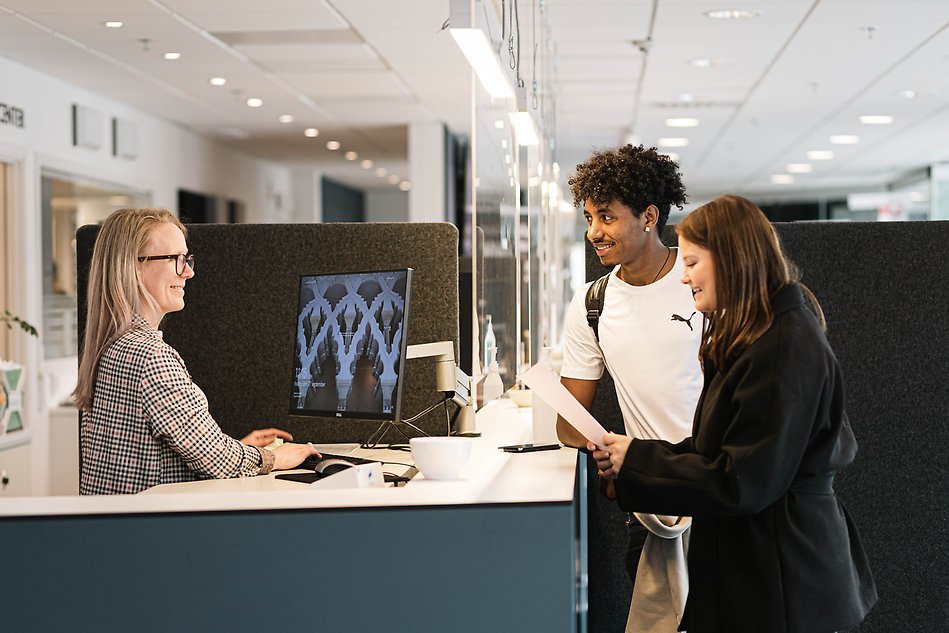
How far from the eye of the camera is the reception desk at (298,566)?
155 centimetres

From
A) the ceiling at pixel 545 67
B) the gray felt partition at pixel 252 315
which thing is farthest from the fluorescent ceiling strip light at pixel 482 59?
the ceiling at pixel 545 67

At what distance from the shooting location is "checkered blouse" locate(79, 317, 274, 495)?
2041 millimetres

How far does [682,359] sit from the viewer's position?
2154 millimetres

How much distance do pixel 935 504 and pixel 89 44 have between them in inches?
195

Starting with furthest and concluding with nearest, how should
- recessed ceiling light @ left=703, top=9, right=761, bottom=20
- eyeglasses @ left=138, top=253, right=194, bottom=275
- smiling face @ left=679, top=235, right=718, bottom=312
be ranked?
1. recessed ceiling light @ left=703, top=9, right=761, bottom=20
2. eyeglasses @ left=138, top=253, right=194, bottom=275
3. smiling face @ left=679, top=235, right=718, bottom=312

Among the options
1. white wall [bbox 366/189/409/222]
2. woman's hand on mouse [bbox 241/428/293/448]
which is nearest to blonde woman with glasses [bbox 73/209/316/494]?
woman's hand on mouse [bbox 241/428/293/448]

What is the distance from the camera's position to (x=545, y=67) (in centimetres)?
514

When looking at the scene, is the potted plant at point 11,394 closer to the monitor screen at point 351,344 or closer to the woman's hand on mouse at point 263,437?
the woman's hand on mouse at point 263,437

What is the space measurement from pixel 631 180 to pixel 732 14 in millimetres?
3713

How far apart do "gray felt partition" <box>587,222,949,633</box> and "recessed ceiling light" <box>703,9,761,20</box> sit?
2.94 meters

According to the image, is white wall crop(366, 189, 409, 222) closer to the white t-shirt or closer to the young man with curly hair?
the young man with curly hair

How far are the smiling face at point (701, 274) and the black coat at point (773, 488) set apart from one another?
0.10m

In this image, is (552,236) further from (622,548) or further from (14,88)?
(622,548)

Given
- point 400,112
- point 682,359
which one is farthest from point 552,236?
point 682,359
